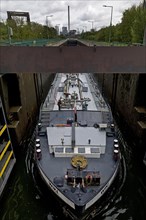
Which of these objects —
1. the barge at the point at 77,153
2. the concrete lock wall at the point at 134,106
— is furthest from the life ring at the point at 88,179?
the concrete lock wall at the point at 134,106

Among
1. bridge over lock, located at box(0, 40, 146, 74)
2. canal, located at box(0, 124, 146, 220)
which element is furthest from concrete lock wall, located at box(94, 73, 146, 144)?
bridge over lock, located at box(0, 40, 146, 74)

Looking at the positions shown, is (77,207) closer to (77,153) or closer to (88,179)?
(88,179)

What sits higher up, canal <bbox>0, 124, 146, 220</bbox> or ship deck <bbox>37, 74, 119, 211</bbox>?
ship deck <bbox>37, 74, 119, 211</bbox>

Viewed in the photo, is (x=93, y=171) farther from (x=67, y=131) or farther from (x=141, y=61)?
(x=141, y=61)

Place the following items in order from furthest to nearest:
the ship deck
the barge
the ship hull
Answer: the ship deck
the barge
the ship hull

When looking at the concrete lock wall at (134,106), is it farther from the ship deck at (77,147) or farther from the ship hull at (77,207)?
the ship hull at (77,207)

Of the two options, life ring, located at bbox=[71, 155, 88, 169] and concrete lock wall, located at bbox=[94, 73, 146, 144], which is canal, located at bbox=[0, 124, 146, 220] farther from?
concrete lock wall, located at bbox=[94, 73, 146, 144]

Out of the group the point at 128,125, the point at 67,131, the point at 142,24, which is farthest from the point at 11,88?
the point at 142,24

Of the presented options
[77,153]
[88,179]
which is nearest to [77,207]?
[88,179]
